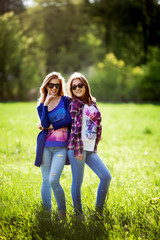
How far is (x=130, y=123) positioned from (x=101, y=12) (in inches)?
1120

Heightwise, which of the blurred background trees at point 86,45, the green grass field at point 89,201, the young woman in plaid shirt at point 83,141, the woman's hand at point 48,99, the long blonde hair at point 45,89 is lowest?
the green grass field at point 89,201

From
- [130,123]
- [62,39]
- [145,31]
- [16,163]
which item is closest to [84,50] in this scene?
[62,39]

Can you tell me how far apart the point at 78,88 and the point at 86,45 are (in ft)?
136

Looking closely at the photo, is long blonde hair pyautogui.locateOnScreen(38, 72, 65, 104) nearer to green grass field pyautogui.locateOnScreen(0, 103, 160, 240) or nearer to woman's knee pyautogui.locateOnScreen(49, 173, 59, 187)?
woman's knee pyautogui.locateOnScreen(49, 173, 59, 187)

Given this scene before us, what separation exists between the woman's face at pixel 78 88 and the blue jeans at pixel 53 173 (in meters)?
0.75

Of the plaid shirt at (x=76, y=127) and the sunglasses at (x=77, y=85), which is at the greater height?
the sunglasses at (x=77, y=85)

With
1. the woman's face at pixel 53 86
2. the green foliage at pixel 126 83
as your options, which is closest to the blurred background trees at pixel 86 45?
the green foliage at pixel 126 83

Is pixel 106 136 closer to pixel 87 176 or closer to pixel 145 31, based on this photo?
pixel 87 176

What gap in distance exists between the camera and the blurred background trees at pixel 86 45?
26.7 m

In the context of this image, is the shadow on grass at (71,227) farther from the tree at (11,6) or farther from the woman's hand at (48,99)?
the tree at (11,6)

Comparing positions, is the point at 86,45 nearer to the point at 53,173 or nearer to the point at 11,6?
the point at 11,6

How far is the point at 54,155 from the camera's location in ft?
10.9

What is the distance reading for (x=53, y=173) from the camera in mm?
3184

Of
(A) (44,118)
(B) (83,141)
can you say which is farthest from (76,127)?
(A) (44,118)
